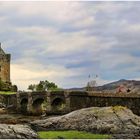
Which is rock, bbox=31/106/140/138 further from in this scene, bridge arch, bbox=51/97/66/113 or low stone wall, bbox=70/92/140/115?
bridge arch, bbox=51/97/66/113

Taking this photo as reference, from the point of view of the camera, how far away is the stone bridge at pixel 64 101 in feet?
250

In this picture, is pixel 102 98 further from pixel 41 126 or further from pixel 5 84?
pixel 5 84

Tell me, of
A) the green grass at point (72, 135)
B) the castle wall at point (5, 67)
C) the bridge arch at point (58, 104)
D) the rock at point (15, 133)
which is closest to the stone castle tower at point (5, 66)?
the castle wall at point (5, 67)

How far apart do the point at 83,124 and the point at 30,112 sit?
1866 inches

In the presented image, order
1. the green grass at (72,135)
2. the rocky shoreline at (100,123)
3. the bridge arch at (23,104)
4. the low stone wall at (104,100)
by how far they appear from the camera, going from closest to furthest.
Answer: the green grass at (72,135)
the rocky shoreline at (100,123)
the low stone wall at (104,100)
the bridge arch at (23,104)

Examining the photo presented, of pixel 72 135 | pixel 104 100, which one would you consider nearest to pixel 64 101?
pixel 104 100

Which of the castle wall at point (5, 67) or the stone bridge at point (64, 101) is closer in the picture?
the stone bridge at point (64, 101)

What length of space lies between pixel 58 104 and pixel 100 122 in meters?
49.0

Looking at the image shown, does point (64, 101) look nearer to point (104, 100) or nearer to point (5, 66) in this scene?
point (104, 100)

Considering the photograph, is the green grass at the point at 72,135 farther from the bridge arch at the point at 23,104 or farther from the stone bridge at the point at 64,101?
the bridge arch at the point at 23,104

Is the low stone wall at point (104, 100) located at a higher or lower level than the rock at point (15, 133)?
higher

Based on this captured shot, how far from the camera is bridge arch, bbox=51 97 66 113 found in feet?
306

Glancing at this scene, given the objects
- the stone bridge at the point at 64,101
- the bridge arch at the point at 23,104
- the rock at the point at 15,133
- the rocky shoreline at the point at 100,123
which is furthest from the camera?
the bridge arch at the point at 23,104

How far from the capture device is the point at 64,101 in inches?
3590
